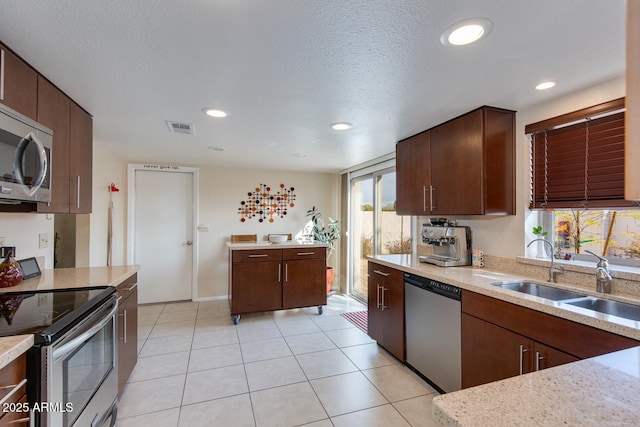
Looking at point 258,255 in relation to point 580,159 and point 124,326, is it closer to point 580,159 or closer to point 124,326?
point 124,326

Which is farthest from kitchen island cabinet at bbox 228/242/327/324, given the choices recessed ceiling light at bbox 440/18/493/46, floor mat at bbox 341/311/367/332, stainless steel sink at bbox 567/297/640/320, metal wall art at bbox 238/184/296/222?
recessed ceiling light at bbox 440/18/493/46

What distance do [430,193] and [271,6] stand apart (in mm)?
2077

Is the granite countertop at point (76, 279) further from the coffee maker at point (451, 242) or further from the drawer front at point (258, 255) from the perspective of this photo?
the coffee maker at point (451, 242)

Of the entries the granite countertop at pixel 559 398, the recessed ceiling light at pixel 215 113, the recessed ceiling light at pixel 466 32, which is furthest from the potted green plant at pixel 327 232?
the granite countertop at pixel 559 398

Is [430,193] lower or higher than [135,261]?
higher

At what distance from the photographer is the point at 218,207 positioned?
183 inches

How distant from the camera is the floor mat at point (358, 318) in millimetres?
3586

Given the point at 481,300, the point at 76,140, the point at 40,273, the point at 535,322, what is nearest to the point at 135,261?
the point at 40,273

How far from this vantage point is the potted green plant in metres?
4.92

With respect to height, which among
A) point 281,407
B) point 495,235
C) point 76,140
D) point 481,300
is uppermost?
point 76,140

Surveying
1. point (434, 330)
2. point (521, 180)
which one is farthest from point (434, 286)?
point (521, 180)

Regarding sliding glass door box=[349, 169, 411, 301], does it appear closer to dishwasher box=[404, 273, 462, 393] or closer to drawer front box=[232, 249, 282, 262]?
dishwasher box=[404, 273, 462, 393]

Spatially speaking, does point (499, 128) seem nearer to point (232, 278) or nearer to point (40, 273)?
point (232, 278)

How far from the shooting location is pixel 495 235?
2.46 metres
